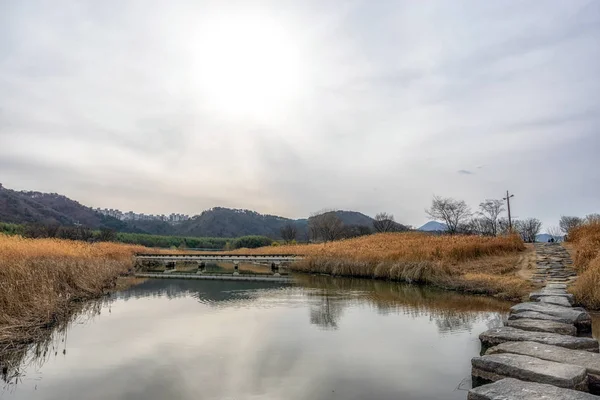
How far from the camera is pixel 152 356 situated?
6.99 meters

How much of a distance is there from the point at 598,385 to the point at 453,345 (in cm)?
336

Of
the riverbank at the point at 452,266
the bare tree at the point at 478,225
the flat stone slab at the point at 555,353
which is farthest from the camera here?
the bare tree at the point at 478,225

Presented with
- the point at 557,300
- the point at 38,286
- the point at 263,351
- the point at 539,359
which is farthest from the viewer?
the point at 38,286

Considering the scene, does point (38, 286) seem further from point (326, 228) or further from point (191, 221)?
point (191, 221)

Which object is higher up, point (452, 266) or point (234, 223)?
point (234, 223)

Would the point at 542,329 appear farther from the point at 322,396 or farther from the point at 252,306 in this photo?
the point at 252,306

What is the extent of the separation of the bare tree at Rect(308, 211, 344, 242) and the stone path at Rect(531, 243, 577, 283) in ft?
113

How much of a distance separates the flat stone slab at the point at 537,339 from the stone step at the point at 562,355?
288mm

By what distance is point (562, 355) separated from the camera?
185 inches

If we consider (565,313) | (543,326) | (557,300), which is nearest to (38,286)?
(543,326)

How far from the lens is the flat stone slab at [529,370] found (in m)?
3.90

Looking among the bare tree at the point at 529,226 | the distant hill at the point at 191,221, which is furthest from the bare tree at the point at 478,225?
the distant hill at the point at 191,221

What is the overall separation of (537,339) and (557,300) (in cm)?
335

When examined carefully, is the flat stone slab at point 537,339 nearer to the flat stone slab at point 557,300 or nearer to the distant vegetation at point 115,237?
the flat stone slab at point 557,300
